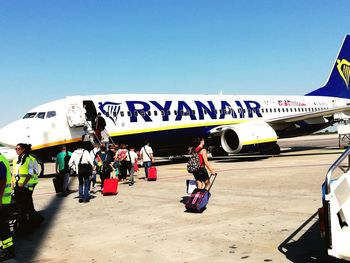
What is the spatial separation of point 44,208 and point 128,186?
3.88 m

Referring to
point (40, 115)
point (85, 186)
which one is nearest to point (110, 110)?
point (40, 115)

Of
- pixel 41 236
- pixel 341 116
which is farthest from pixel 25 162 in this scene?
pixel 341 116

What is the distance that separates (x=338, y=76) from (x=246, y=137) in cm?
1707

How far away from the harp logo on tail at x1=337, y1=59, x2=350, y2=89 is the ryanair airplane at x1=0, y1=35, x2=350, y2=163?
8072 millimetres

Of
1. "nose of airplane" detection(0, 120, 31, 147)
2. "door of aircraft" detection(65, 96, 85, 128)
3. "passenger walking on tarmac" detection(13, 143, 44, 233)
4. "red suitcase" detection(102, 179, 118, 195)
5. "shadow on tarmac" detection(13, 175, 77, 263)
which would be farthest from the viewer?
"door of aircraft" detection(65, 96, 85, 128)

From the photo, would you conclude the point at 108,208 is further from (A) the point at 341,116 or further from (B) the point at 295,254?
(A) the point at 341,116

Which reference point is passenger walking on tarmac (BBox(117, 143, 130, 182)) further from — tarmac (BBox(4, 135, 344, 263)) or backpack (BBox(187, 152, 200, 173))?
backpack (BBox(187, 152, 200, 173))

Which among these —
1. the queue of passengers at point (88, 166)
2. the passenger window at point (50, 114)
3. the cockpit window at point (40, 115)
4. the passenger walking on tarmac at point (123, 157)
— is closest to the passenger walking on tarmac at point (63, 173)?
the queue of passengers at point (88, 166)

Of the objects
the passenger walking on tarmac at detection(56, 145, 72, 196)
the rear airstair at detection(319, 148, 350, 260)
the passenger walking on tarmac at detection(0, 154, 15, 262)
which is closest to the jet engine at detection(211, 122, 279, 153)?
the passenger walking on tarmac at detection(56, 145, 72, 196)

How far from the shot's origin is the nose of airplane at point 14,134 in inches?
640

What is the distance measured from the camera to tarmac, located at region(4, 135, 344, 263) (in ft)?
18.0

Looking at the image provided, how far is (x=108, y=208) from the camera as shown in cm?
938

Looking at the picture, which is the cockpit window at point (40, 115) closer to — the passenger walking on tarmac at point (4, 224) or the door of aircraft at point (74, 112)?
the door of aircraft at point (74, 112)

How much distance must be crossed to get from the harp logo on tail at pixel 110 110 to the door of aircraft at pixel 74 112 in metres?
1.09
